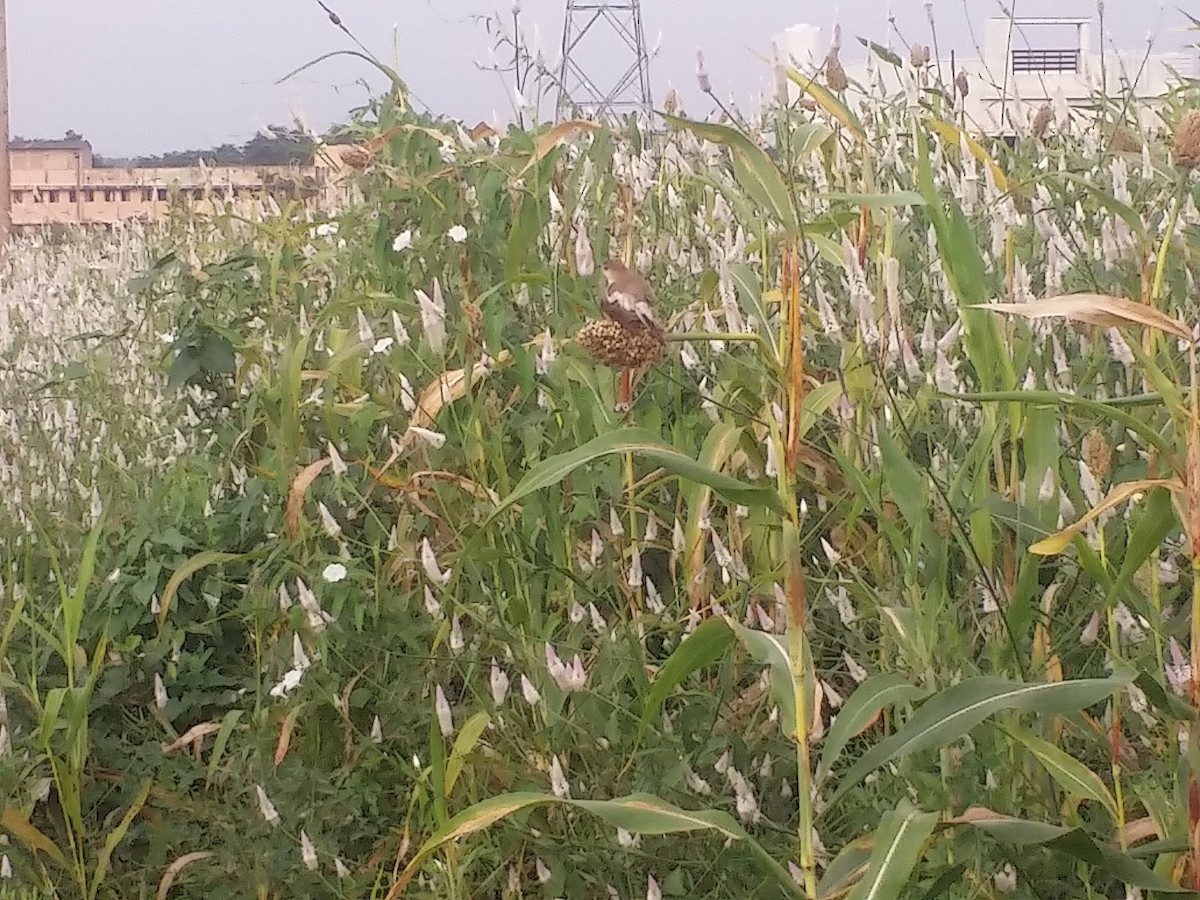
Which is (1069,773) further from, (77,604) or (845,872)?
(77,604)

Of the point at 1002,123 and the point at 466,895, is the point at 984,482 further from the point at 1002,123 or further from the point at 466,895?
the point at 1002,123

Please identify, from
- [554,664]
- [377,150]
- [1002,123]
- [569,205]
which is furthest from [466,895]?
[1002,123]

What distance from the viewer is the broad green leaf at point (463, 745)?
1516 mm

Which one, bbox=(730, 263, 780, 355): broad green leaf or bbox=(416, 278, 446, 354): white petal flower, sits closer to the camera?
bbox=(730, 263, 780, 355): broad green leaf

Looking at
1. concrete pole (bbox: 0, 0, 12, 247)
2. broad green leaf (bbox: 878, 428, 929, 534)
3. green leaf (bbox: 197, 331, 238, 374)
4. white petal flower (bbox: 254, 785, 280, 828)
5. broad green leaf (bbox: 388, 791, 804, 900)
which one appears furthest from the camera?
concrete pole (bbox: 0, 0, 12, 247)

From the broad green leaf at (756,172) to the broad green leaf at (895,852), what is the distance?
1.58 ft

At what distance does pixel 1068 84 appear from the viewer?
7.42ft

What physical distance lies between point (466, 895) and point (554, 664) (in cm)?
33

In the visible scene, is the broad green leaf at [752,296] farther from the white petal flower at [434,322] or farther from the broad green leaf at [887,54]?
the broad green leaf at [887,54]

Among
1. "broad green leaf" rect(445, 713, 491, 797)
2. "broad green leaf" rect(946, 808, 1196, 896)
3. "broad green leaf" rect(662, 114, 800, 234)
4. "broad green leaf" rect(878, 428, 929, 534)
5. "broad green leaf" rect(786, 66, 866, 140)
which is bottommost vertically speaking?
"broad green leaf" rect(445, 713, 491, 797)

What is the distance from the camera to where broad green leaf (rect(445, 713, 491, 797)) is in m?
1.52

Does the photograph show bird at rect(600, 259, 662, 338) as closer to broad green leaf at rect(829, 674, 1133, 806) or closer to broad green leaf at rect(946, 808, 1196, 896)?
broad green leaf at rect(829, 674, 1133, 806)

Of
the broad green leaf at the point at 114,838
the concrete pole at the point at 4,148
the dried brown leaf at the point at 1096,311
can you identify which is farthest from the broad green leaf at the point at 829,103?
the concrete pole at the point at 4,148

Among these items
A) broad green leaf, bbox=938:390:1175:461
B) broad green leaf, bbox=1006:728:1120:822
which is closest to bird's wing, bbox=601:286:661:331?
broad green leaf, bbox=938:390:1175:461
